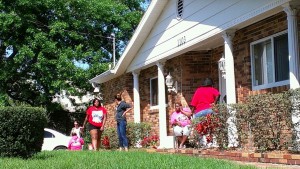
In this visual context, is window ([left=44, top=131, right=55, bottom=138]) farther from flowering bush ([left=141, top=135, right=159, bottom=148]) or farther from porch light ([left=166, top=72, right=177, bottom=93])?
porch light ([left=166, top=72, right=177, bottom=93])

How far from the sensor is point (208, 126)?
10328 mm

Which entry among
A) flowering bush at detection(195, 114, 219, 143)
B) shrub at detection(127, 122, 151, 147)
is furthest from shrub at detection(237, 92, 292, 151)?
shrub at detection(127, 122, 151, 147)

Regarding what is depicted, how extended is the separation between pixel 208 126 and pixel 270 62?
2.12 m

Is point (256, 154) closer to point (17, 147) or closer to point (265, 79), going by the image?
point (265, 79)

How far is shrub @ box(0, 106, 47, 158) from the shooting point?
907cm

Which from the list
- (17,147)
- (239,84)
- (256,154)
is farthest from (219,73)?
(17,147)

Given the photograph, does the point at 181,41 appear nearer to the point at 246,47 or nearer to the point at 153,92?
the point at 246,47

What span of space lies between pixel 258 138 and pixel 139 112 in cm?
973

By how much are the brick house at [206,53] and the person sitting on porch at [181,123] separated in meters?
1.34

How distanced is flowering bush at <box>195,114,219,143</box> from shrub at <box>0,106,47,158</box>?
3444 mm

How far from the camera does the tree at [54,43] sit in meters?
23.0

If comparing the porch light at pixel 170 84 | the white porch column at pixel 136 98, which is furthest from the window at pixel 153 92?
the porch light at pixel 170 84

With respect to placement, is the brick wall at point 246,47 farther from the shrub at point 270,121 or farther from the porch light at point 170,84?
the porch light at point 170,84

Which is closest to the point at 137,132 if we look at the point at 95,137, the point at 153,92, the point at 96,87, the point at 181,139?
the point at 153,92
